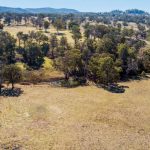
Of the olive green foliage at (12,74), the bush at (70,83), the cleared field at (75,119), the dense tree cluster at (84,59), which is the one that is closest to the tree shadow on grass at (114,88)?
the dense tree cluster at (84,59)

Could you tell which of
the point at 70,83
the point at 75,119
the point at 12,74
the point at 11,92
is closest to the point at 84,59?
the point at 70,83

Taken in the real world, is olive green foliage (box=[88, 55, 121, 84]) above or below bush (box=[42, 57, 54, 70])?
above

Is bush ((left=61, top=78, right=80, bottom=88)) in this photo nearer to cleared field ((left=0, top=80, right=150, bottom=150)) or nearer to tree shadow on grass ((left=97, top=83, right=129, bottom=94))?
cleared field ((left=0, top=80, right=150, bottom=150))

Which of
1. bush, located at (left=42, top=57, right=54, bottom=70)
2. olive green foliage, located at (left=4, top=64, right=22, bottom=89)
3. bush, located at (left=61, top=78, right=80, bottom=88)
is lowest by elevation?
bush, located at (left=42, top=57, right=54, bottom=70)

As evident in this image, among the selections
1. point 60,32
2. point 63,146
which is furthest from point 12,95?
point 60,32

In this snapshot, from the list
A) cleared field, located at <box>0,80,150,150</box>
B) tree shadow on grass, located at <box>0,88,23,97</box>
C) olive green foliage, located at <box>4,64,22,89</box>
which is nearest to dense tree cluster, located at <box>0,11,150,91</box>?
olive green foliage, located at <box>4,64,22,89</box>

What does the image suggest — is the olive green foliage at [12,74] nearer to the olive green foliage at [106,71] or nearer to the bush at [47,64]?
the olive green foliage at [106,71]

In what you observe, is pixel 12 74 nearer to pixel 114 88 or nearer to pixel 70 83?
pixel 70 83

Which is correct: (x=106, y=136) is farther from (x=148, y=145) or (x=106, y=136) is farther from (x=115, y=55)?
(x=115, y=55)
